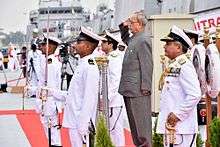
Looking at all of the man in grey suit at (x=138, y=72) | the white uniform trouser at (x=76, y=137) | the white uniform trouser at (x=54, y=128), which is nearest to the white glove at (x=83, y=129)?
the white uniform trouser at (x=76, y=137)

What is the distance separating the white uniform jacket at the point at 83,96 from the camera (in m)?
5.07

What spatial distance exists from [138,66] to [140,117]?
0.56 meters

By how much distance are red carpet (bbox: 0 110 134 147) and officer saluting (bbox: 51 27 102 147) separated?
9.06ft

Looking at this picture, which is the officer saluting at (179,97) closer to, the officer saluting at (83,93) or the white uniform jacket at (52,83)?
the officer saluting at (83,93)

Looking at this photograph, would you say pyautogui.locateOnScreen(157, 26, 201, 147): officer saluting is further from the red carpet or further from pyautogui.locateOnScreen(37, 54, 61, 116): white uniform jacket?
the red carpet

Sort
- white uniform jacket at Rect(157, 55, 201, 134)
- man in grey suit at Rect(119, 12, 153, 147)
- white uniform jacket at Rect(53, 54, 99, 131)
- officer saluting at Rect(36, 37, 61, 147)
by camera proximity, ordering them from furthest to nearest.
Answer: officer saluting at Rect(36, 37, 61, 147) → man in grey suit at Rect(119, 12, 153, 147) → white uniform jacket at Rect(53, 54, 99, 131) → white uniform jacket at Rect(157, 55, 201, 134)

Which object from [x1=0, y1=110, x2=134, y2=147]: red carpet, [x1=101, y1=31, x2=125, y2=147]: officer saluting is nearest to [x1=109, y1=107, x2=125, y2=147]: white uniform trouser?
[x1=101, y1=31, x2=125, y2=147]: officer saluting

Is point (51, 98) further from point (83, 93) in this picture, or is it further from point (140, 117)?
point (83, 93)

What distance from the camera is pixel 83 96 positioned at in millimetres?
5184

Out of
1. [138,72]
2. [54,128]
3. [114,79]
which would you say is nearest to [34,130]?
[54,128]

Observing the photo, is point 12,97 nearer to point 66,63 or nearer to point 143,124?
point 66,63

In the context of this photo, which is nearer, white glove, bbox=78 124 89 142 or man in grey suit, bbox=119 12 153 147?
white glove, bbox=78 124 89 142

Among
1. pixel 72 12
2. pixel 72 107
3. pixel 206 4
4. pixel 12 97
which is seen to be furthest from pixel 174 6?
pixel 72 12

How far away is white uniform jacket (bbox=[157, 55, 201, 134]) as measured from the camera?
474cm
